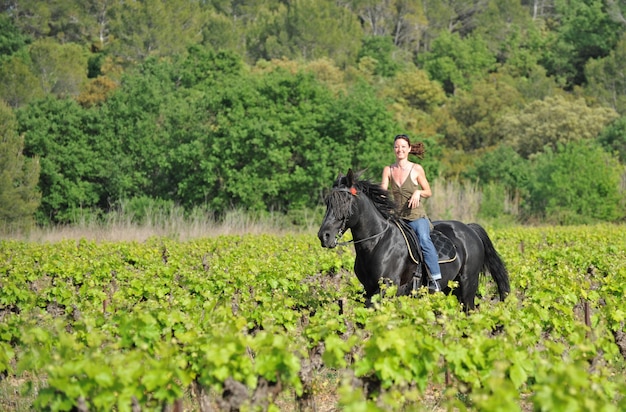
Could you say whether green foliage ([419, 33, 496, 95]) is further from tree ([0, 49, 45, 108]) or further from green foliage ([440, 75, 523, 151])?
tree ([0, 49, 45, 108])

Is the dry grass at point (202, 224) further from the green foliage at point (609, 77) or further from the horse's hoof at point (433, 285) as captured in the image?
the green foliage at point (609, 77)

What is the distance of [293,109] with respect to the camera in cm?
3572

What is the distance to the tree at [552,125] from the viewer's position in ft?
170

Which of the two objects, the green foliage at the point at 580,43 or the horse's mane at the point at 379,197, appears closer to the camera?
the horse's mane at the point at 379,197

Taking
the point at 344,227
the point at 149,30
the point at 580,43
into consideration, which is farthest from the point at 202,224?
the point at 580,43


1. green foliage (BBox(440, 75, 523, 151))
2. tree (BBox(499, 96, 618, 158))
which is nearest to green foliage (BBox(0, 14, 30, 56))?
green foliage (BBox(440, 75, 523, 151))

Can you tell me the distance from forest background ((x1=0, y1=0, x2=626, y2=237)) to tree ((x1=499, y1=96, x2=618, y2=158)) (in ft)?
0.41

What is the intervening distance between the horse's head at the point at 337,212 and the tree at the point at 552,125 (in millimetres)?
43650

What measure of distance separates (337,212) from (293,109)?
27243 mm

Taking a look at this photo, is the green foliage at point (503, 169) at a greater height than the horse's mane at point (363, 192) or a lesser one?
lesser

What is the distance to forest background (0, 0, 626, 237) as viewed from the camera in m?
34.6

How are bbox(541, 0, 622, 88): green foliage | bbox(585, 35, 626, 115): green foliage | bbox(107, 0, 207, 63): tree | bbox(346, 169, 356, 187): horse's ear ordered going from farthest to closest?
1. bbox(541, 0, 622, 88): green foliage
2. bbox(107, 0, 207, 63): tree
3. bbox(585, 35, 626, 115): green foliage
4. bbox(346, 169, 356, 187): horse's ear

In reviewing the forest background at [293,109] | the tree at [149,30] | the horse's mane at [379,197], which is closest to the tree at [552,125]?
the forest background at [293,109]

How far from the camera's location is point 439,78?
76125mm
